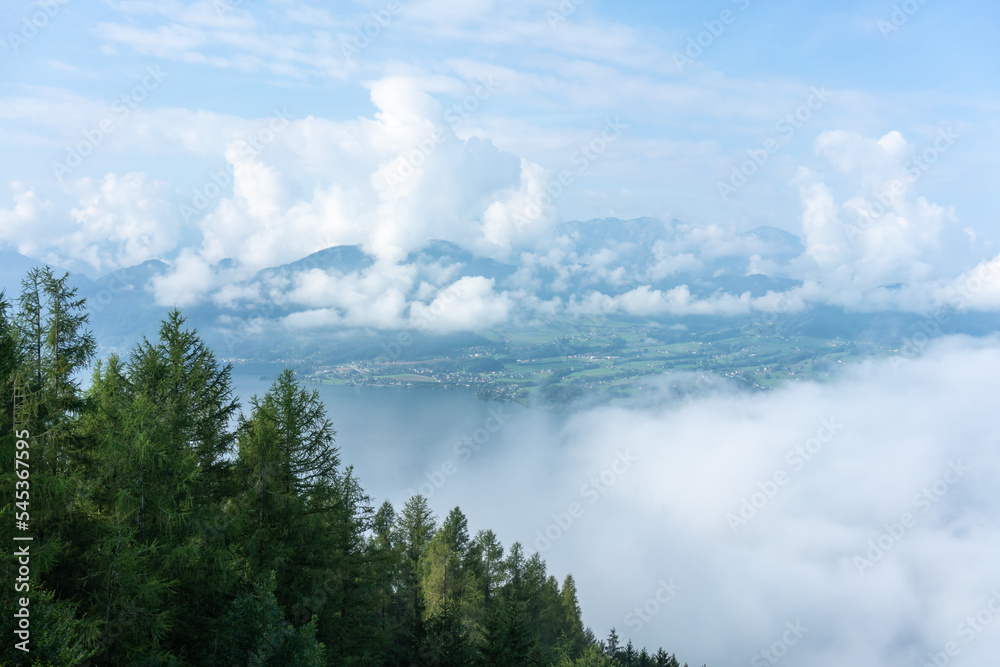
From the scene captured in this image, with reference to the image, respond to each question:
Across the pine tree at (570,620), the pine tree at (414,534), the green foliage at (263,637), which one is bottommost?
the pine tree at (570,620)

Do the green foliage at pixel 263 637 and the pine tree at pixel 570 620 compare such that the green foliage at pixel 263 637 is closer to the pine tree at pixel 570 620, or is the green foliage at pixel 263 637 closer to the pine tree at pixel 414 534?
the pine tree at pixel 414 534

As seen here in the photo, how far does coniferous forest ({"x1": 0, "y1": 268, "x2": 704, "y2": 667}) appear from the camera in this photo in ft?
27.1

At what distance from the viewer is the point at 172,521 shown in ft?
30.0

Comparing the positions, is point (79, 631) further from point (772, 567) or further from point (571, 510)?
point (772, 567)

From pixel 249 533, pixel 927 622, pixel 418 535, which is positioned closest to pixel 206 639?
pixel 249 533

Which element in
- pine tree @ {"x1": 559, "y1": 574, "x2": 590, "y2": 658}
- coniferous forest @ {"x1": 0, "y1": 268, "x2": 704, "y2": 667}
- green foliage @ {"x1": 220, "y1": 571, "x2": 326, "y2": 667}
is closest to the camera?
coniferous forest @ {"x1": 0, "y1": 268, "x2": 704, "y2": 667}

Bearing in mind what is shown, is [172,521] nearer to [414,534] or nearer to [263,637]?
[263,637]

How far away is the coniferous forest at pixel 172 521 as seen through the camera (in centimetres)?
825

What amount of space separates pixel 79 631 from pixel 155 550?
1.40 metres

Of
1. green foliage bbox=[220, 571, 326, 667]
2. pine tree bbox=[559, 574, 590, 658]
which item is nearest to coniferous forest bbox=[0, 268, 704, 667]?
green foliage bbox=[220, 571, 326, 667]

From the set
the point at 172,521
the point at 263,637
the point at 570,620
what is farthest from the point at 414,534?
the point at 172,521

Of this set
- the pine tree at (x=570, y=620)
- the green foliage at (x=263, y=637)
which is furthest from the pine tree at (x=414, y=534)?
the green foliage at (x=263, y=637)

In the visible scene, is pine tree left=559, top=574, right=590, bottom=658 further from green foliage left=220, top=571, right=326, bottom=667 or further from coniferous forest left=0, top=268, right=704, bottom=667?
green foliage left=220, top=571, right=326, bottom=667

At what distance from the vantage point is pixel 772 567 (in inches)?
6481
